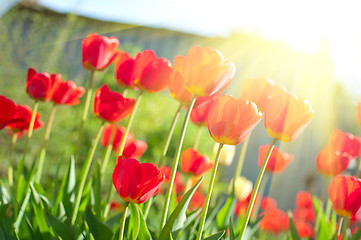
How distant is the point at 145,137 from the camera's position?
3.48m

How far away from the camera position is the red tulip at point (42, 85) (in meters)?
0.88

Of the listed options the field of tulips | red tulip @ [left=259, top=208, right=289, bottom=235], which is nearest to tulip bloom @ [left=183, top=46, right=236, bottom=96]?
the field of tulips

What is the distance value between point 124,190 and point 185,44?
234 inches

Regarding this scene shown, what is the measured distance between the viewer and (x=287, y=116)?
2.15 feet

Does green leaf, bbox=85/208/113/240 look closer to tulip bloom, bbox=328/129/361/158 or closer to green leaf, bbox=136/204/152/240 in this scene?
green leaf, bbox=136/204/152/240

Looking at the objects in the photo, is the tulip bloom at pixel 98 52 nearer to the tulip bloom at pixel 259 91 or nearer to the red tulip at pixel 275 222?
the tulip bloom at pixel 259 91

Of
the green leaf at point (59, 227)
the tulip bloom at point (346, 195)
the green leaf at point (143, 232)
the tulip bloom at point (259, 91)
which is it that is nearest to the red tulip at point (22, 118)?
the green leaf at point (59, 227)

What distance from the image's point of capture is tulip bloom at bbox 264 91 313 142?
2.13 ft

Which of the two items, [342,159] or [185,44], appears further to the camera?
[185,44]

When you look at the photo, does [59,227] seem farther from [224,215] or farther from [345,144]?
[345,144]

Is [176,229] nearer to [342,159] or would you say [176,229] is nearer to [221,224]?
[221,224]

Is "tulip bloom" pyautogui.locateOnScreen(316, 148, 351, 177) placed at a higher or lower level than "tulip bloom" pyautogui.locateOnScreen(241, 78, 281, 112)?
lower

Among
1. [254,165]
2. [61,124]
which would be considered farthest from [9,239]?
[254,165]

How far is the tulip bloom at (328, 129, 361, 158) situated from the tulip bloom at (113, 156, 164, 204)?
583 millimetres
